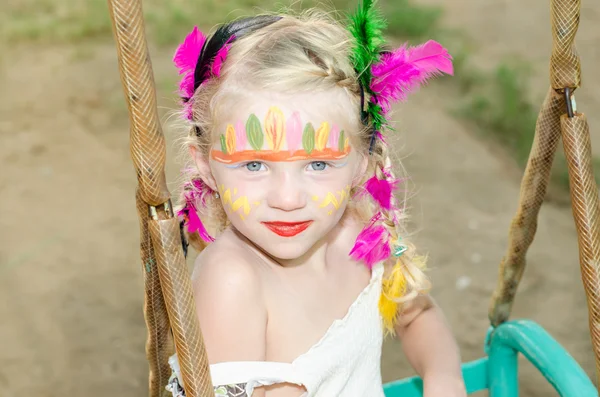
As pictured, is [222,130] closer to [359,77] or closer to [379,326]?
[359,77]

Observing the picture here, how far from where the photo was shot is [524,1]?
13.8 ft

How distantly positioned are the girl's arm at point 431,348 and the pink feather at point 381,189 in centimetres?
20

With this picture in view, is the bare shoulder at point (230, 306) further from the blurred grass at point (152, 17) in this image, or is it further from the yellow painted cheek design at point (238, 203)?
the blurred grass at point (152, 17)

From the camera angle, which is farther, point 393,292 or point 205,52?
point 393,292

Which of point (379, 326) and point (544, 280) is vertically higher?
point (379, 326)

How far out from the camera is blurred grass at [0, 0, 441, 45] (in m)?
4.03

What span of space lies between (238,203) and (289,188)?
0.07 meters

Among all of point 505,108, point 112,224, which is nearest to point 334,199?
point 112,224

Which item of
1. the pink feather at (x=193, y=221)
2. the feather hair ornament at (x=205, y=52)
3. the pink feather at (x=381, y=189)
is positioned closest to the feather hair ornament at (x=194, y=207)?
the pink feather at (x=193, y=221)

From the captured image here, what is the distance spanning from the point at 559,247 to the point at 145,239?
1.91 metres

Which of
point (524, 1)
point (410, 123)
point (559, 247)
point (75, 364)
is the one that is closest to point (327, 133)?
point (75, 364)

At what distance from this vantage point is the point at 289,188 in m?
1.09

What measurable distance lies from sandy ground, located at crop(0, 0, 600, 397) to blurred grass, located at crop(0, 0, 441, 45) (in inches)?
5.6

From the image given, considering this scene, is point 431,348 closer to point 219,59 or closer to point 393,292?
point 393,292
